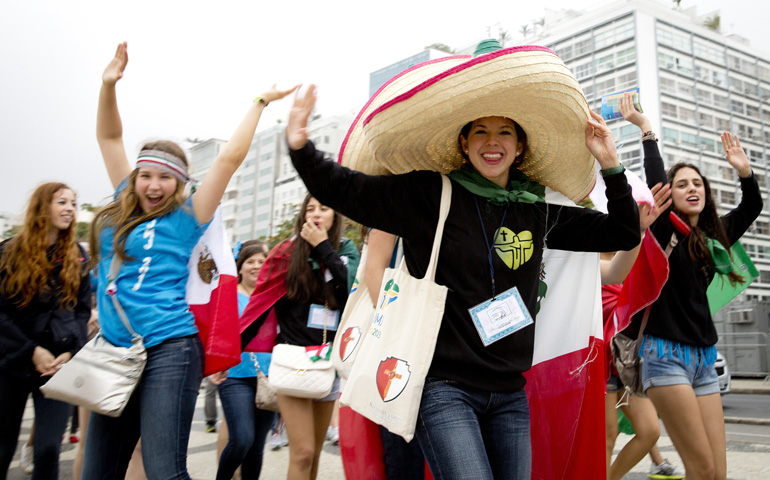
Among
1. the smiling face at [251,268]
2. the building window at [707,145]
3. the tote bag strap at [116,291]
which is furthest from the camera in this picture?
the building window at [707,145]

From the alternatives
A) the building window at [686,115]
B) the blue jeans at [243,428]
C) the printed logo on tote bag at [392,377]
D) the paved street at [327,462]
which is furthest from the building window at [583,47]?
the printed logo on tote bag at [392,377]

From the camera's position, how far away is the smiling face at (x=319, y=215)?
4.39 m

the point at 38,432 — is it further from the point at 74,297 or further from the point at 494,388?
the point at 494,388

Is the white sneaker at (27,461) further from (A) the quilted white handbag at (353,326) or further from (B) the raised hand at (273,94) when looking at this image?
(B) the raised hand at (273,94)

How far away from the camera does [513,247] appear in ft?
8.03

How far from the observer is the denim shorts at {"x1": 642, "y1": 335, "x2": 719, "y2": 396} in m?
3.71

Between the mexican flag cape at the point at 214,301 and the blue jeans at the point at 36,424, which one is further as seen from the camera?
the blue jeans at the point at 36,424

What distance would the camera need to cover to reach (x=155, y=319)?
9.28 ft

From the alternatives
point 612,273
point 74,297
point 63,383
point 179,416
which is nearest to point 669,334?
point 612,273

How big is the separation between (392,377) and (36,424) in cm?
255

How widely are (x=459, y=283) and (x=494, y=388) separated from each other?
39 cm

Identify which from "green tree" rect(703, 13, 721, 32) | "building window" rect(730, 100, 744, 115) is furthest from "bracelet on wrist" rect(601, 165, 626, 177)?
"green tree" rect(703, 13, 721, 32)

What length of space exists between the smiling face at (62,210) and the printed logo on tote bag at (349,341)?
2224 millimetres

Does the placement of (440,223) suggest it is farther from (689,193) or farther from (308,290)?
(689,193)
